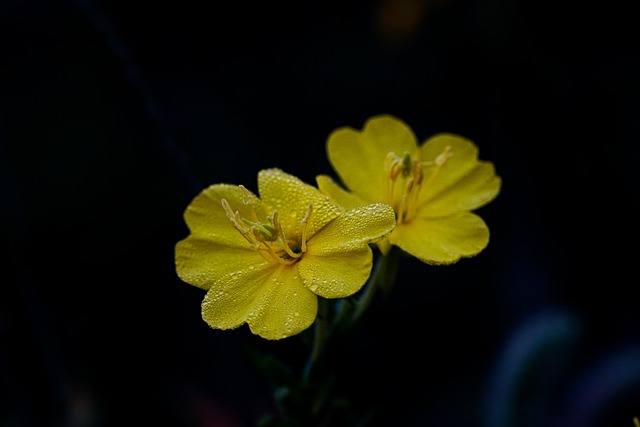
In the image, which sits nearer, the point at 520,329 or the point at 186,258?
the point at 186,258

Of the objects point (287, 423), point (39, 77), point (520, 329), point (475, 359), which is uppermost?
point (39, 77)

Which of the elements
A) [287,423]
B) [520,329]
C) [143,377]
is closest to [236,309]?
[287,423]

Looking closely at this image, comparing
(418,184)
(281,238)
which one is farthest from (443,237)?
(281,238)

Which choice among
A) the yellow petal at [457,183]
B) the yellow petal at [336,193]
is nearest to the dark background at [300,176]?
the yellow petal at [457,183]

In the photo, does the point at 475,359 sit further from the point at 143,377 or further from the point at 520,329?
the point at 143,377

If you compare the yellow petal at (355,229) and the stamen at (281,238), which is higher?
the stamen at (281,238)

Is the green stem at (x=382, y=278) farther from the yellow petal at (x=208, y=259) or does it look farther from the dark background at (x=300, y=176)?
the dark background at (x=300, y=176)

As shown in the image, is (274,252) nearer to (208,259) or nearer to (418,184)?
(208,259)
